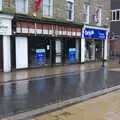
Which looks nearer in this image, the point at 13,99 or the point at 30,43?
the point at 13,99

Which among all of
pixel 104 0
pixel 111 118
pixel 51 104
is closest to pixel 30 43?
pixel 104 0

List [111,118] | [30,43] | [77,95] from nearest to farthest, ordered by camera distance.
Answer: [111,118], [77,95], [30,43]

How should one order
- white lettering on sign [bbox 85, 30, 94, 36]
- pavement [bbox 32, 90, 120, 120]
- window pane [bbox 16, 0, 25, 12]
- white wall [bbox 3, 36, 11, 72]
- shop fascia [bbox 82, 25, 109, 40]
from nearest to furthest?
pavement [bbox 32, 90, 120, 120] → white wall [bbox 3, 36, 11, 72] → window pane [bbox 16, 0, 25, 12] → shop fascia [bbox 82, 25, 109, 40] → white lettering on sign [bbox 85, 30, 94, 36]

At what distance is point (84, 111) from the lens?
31.3 feet

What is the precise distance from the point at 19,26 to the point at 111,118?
578 inches

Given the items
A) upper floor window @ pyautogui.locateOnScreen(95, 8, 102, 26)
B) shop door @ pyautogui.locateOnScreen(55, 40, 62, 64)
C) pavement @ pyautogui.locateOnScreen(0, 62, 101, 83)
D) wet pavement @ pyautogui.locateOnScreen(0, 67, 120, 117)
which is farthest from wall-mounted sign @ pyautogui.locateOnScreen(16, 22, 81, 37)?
Answer: wet pavement @ pyautogui.locateOnScreen(0, 67, 120, 117)

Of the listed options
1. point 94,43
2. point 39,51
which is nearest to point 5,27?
point 39,51

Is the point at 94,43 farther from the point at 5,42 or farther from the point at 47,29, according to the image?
the point at 5,42

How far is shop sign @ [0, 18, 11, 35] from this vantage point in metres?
21.1

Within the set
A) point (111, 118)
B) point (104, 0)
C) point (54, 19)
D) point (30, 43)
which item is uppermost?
point (104, 0)

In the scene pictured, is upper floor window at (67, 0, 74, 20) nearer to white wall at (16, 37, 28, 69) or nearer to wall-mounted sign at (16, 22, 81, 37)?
wall-mounted sign at (16, 22, 81, 37)

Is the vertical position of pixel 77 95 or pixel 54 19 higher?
pixel 54 19

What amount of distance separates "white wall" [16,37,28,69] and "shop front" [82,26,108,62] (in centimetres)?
754

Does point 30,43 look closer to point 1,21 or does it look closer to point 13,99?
point 1,21
